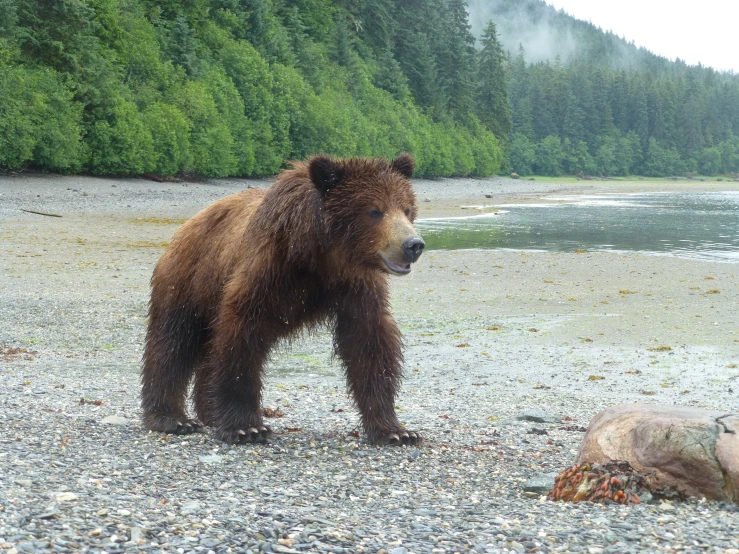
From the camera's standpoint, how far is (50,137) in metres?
37.1

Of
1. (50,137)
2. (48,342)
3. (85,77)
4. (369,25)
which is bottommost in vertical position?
(48,342)

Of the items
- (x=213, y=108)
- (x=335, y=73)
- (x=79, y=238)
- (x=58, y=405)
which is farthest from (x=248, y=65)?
(x=58, y=405)

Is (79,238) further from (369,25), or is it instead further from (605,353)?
(369,25)

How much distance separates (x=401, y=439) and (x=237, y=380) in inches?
48.2

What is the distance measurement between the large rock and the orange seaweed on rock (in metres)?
0.06

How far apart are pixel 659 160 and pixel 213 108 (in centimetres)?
9848

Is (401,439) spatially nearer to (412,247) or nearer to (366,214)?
(412,247)

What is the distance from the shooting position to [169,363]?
22.8 ft

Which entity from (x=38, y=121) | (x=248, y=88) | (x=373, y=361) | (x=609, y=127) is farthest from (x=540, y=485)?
(x=609, y=127)

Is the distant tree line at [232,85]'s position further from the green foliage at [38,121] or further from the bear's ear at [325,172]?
the bear's ear at [325,172]

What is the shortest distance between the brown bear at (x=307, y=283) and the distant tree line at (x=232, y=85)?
105 ft

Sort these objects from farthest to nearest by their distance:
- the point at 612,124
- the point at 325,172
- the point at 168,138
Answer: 1. the point at 612,124
2. the point at 168,138
3. the point at 325,172

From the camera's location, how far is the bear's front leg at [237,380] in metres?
6.14

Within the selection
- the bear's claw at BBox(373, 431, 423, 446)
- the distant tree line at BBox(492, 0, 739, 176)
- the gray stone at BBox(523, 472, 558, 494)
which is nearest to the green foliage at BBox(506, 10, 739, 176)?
the distant tree line at BBox(492, 0, 739, 176)
